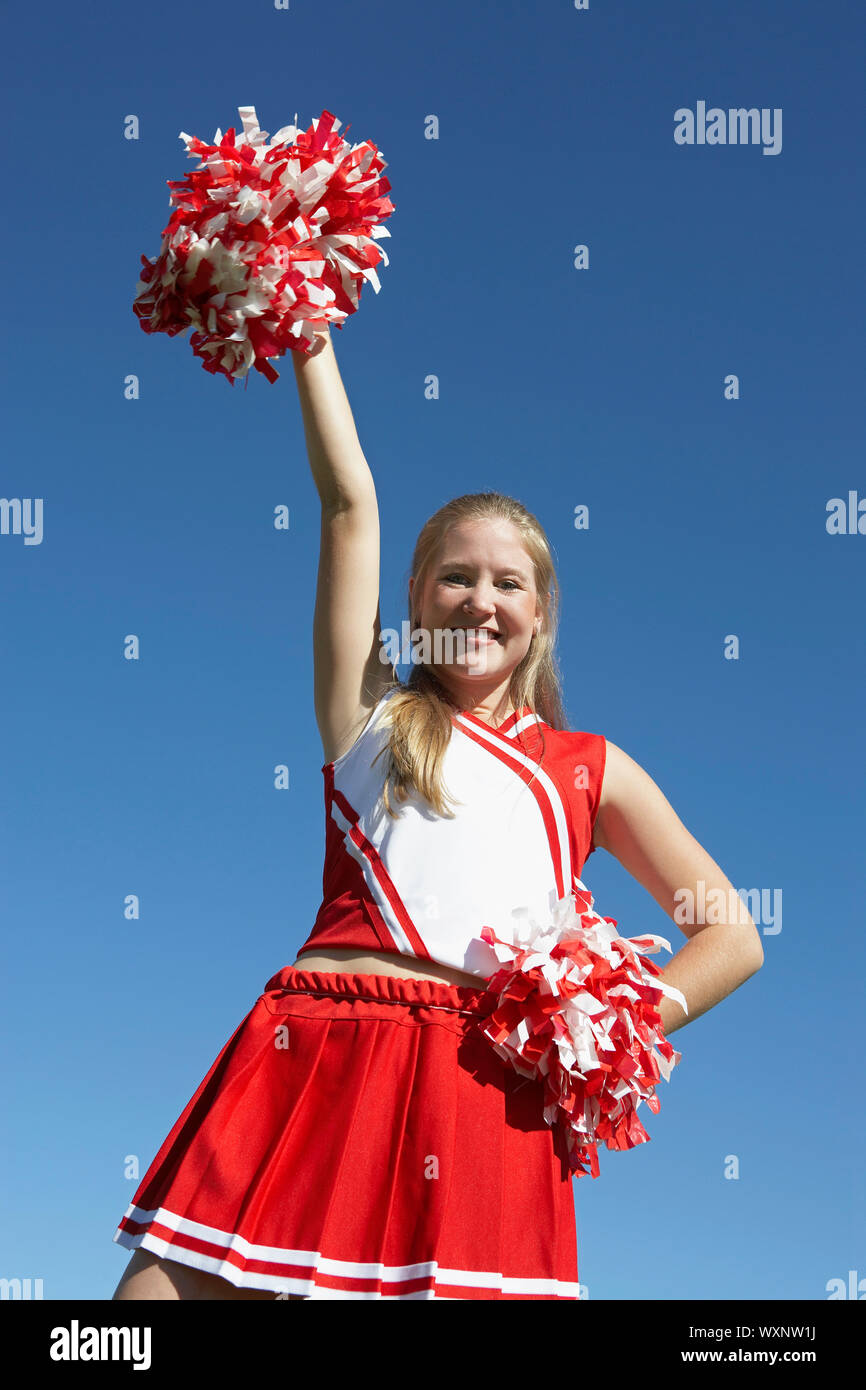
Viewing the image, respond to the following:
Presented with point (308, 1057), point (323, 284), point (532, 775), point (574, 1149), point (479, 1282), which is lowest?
point (479, 1282)

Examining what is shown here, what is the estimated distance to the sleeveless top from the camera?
3.87 metres

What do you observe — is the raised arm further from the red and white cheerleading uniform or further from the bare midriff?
the bare midriff

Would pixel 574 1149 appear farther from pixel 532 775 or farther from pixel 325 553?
pixel 325 553

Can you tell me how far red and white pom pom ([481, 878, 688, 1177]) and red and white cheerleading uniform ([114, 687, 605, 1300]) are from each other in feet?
0.22

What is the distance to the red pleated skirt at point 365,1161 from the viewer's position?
11.2 feet

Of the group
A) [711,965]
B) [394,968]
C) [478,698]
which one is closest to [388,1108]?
[394,968]

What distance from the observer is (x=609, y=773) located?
14.7ft

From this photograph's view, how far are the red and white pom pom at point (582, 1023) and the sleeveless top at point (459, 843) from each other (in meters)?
0.10

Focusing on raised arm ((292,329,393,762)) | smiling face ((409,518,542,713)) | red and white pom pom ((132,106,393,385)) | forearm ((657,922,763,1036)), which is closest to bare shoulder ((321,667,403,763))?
raised arm ((292,329,393,762))

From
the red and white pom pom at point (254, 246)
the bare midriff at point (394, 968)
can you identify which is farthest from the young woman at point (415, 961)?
the red and white pom pom at point (254, 246)

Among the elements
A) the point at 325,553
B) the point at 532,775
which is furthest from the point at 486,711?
the point at 325,553

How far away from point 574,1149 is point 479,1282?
60 cm

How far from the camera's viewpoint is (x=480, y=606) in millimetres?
4414
